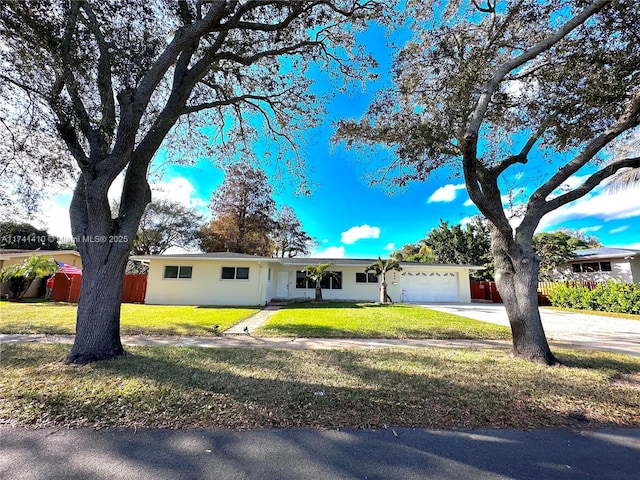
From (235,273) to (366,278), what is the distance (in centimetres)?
881

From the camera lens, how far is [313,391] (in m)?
3.76

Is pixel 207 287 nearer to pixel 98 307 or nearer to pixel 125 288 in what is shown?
pixel 125 288

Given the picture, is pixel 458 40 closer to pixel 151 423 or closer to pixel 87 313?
pixel 151 423

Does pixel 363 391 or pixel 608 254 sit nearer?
pixel 363 391

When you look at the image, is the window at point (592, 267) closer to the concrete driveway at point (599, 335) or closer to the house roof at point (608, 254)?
the house roof at point (608, 254)

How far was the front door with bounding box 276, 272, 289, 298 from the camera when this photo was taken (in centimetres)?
1992

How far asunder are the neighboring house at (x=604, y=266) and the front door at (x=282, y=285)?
19.0 m

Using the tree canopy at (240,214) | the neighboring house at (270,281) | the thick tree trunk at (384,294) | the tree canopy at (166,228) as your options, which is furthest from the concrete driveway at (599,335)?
the tree canopy at (166,228)

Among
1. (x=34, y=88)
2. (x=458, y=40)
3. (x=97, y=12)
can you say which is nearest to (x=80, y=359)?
(x=34, y=88)

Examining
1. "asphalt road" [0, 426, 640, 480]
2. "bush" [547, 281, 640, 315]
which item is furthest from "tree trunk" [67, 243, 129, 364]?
"bush" [547, 281, 640, 315]

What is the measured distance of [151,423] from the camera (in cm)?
291

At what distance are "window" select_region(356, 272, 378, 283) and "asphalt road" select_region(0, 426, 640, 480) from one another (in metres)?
17.1

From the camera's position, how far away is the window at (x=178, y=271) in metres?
15.6

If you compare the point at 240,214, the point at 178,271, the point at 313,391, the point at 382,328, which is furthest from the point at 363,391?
the point at 240,214
